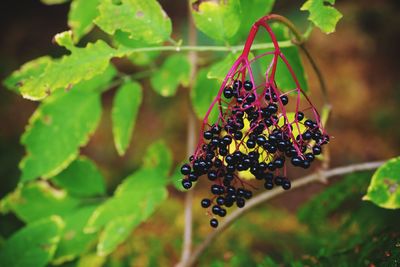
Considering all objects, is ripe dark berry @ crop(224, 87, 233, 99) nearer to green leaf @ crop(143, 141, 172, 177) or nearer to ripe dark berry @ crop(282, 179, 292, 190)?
ripe dark berry @ crop(282, 179, 292, 190)

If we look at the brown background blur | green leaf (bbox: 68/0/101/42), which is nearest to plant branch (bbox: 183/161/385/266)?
green leaf (bbox: 68/0/101/42)

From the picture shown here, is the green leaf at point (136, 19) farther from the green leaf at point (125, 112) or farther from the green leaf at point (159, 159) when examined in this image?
the green leaf at point (159, 159)

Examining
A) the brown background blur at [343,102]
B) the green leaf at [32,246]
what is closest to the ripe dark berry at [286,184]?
the green leaf at [32,246]

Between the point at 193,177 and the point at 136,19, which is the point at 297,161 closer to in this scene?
the point at 193,177

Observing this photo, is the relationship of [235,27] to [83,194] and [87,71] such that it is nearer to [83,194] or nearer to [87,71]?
[87,71]

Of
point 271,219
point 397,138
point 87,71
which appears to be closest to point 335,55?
point 397,138
